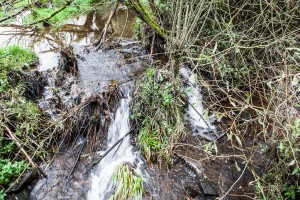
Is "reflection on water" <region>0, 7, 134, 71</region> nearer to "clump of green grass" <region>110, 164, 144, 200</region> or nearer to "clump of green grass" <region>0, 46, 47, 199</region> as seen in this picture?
"clump of green grass" <region>0, 46, 47, 199</region>

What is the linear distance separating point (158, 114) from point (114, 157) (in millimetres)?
1125

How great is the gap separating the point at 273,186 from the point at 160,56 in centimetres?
473

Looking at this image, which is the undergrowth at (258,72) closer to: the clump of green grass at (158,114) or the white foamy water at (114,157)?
the clump of green grass at (158,114)

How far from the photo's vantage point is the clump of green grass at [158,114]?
431 centimetres

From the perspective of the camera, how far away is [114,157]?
174 inches

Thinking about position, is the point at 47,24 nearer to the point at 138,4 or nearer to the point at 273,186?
the point at 138,4

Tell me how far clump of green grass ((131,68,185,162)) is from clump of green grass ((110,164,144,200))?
52cm

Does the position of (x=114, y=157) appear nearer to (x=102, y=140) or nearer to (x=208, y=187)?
(x=102, y=140)

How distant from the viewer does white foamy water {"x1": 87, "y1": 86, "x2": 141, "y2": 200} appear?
394 centimetres

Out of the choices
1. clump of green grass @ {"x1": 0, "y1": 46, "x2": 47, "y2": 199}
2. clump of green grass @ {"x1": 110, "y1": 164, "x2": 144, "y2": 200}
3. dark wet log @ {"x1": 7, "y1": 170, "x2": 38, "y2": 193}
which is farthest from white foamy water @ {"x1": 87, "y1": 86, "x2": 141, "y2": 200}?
clump of green grass @ {"x1": 0, "y1": 46, "x2": 47, "y2": 199}

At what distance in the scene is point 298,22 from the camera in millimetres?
4809

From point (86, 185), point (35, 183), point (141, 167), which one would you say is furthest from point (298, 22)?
point (35, 183)

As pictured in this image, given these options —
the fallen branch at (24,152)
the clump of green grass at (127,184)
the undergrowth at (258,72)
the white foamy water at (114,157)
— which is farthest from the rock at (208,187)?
the fallen branch at (24,152)

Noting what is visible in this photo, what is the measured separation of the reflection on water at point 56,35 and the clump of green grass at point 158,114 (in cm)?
273
